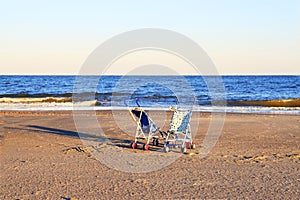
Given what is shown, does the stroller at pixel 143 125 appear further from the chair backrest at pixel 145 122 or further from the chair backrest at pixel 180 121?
the chair backrest at pixel 180 121

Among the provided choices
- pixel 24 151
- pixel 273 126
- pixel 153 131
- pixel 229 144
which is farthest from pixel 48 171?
pixel 273 126

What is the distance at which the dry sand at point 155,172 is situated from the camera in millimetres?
6191

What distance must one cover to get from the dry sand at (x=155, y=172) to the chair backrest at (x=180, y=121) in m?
0.71

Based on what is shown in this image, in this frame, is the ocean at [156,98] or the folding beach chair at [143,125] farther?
the ocean at [156,98]

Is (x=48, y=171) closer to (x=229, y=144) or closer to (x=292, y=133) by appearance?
(x=229, y=144)

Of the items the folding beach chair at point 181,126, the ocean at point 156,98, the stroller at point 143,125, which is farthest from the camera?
the ocean at point 156,98

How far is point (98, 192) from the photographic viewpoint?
245 inches

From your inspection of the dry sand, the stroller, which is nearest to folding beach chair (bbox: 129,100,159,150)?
the stroller

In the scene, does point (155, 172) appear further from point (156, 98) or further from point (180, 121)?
point (156, 98)

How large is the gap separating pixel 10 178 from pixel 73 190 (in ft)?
4.51

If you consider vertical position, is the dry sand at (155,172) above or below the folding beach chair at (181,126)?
below

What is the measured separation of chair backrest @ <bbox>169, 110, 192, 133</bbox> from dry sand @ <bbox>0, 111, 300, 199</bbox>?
708 mm

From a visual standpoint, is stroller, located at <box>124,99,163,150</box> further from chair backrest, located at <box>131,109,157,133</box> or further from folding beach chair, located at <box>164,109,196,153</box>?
folding beach chair, located at <box>164,109,196,153</box>

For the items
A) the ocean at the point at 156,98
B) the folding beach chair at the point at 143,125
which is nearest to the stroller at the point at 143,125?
the folding beach chair at the point at 143,125
